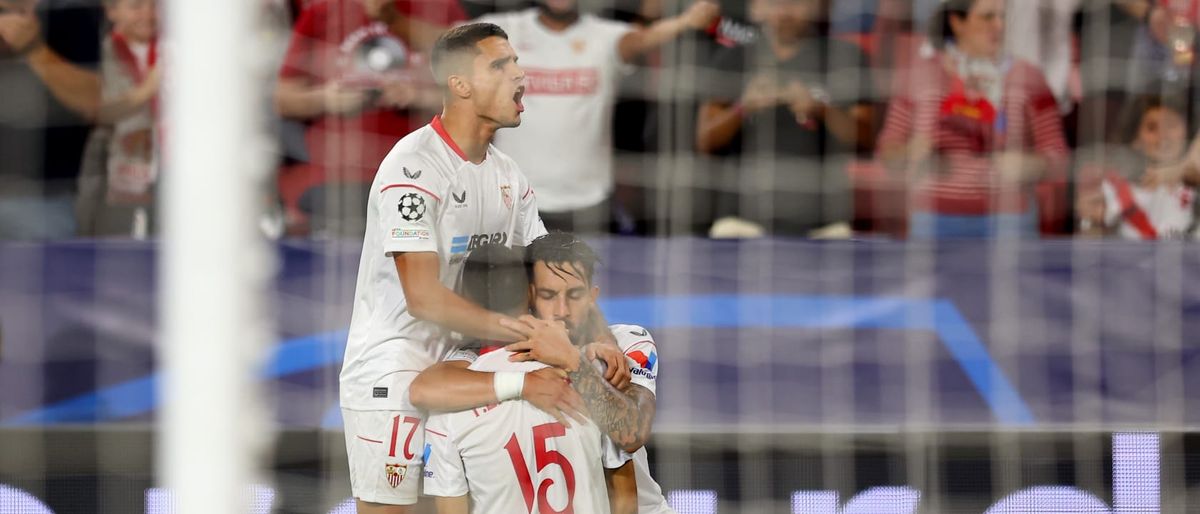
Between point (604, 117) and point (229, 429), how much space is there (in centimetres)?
154

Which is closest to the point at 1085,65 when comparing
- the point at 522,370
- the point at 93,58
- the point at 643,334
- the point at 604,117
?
the point at 604,117

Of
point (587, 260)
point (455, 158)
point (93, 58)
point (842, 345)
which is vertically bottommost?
point (842, 345)

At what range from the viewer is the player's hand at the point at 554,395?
1.94 metres

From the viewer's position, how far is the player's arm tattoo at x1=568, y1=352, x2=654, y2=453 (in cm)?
194

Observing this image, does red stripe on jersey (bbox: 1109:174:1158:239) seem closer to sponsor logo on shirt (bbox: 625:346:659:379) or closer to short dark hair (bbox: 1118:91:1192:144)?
short dark hair (bbox: 1118:91:1192:144)

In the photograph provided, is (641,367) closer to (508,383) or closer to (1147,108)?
(508,383)

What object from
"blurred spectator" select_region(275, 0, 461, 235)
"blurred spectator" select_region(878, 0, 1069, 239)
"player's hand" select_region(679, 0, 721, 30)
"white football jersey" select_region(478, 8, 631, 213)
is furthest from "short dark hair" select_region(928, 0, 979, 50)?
"blurred spectator" select_region(275, 0, 461, 235)

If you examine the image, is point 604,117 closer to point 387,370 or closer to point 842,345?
point 842,345

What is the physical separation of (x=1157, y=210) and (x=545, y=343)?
1940 mm

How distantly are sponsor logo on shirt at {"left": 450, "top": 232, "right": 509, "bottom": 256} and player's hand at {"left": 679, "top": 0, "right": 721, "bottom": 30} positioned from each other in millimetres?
1158

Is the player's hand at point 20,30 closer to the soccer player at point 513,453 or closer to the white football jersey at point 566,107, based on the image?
the white football jersey at point 566,107

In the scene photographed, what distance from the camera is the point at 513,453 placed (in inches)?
78.5

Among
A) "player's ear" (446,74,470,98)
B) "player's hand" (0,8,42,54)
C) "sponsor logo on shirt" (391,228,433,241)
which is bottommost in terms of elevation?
"sponsor logo on shirt" (391,228,433,241)

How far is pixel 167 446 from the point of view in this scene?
1.57 m
